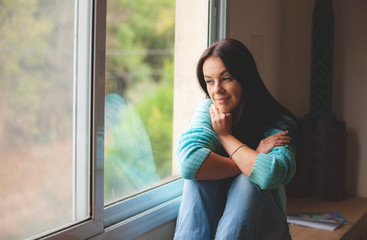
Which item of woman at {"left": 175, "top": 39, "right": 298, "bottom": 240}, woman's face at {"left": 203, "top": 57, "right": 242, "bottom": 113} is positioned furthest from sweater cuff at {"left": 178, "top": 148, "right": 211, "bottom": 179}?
woman's face at {"left": 203, "top": 57, "right": 242, "bottom": 113}

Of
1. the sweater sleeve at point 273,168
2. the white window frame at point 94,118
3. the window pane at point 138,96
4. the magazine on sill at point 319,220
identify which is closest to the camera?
the white window frame at point 94,118

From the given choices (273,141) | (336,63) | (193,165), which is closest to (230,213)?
(193,165)

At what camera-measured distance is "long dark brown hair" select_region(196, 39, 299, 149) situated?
1.65 metres

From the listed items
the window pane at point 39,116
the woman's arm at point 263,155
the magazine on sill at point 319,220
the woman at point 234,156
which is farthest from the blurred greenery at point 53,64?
the magazine on sill at point 319,220

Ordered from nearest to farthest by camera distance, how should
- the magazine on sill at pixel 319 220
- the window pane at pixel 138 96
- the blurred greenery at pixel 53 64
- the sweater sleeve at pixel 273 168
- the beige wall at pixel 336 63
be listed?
the blurred greenery at pixel 53 64, the sweater sleeve at pixel 273 168, the window pane at pixel 138 96, the magazine on sill at pixel 319 220, the beige wall at pixel 336 63

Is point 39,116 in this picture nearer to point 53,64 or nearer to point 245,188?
point 53,64

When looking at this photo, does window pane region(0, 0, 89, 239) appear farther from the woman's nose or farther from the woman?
the woman's nose

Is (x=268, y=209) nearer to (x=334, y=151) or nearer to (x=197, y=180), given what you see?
(x=197, y=180)

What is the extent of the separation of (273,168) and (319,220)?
998 mm

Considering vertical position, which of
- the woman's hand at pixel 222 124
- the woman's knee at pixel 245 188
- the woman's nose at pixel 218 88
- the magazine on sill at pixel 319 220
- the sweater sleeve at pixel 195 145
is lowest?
the magazine on sill at pixel 319 220

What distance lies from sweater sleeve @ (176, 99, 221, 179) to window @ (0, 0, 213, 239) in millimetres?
264

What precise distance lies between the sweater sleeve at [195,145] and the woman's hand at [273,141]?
0.57 ft

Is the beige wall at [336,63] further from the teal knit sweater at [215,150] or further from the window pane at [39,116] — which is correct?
the window pane at [39,116]

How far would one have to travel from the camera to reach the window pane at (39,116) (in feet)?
3.83
